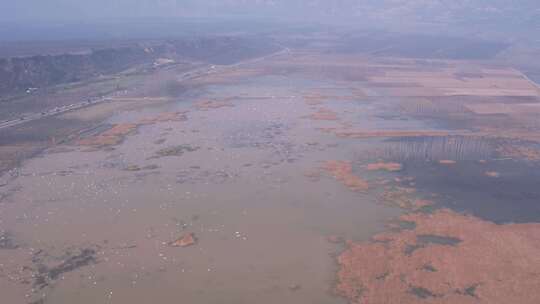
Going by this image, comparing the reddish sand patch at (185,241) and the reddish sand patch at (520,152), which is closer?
the reddish sand patch at (185,241)

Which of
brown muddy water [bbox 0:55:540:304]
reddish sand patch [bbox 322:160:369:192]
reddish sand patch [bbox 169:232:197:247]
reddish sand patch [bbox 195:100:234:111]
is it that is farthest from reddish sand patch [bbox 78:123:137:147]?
reddish sand patch [bbox 322:160:369:192]

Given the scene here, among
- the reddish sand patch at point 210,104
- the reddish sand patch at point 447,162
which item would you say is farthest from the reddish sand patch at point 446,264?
the reddish sand patch at point 210,104

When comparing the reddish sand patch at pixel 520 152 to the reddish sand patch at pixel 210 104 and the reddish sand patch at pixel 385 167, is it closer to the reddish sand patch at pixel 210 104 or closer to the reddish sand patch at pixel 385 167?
the reddish sand patch at pixel 385 167

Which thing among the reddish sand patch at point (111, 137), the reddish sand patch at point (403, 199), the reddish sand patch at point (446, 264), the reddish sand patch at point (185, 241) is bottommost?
the reddish sand patch at point (446, 264)

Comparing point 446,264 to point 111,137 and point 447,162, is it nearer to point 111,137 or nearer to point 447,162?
point 447,162

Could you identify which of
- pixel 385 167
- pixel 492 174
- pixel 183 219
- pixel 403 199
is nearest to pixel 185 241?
pixel 183 219

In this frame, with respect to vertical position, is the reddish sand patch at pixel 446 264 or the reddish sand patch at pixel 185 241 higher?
the reddish sand patch at pixel 185 241
